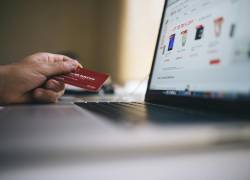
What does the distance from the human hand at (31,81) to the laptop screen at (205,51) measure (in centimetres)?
28

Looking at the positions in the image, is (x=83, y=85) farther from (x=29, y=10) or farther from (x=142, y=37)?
(x=29, y=10)

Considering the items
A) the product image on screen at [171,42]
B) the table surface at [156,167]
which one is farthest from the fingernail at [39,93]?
the table surface at [156,167]

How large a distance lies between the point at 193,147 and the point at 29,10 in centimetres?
354

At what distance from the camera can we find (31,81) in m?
0.68

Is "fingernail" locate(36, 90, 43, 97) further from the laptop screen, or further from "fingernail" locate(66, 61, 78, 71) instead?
the laptop screen

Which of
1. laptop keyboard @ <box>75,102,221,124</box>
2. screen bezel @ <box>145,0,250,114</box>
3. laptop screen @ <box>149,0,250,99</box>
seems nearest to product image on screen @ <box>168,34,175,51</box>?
laptop screen @ <box>149,0,250,99</box>

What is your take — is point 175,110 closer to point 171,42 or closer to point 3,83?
point 171,42

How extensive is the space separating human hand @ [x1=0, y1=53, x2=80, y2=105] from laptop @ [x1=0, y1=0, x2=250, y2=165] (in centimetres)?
15

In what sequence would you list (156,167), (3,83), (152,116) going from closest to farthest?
(156,167) → (152,116) → (3,83)

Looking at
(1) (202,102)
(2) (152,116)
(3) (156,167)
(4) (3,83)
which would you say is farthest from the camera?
(4) (3,83)

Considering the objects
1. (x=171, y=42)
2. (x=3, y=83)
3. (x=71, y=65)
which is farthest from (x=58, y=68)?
(x=171, y=42)

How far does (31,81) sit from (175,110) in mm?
414

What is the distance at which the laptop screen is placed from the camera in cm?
41

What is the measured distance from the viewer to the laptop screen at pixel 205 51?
41cm
